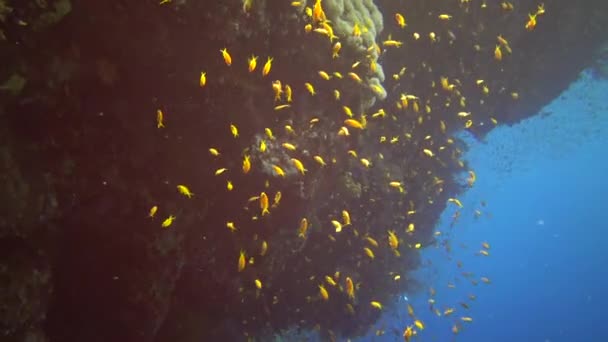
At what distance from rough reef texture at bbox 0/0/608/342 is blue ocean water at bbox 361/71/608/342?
21.7 feet

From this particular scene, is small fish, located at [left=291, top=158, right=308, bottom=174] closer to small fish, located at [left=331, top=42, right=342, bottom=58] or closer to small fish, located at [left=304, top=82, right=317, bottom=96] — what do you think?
small fish, located at [left=304, top=82, right=317, bottom=96]

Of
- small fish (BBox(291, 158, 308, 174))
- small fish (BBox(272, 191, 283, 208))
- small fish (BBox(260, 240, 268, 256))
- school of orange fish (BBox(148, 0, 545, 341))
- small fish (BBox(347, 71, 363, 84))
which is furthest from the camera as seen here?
small fish (BBox(260, 240, 268, 256))

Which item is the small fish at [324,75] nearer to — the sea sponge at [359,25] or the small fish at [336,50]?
the small fish at [336,50]

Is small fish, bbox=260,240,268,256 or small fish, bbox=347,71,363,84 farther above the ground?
small fish, bbox=347,71,363,84

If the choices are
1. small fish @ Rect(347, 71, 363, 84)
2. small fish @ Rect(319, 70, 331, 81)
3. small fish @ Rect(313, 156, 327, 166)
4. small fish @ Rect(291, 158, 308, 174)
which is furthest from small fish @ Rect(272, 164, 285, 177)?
small fish @ Rect(347, 71, 363, 84)

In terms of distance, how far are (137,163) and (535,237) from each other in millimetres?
213625

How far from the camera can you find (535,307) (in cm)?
9381

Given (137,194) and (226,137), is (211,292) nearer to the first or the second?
(137,194)

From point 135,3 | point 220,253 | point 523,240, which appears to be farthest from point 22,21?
point 523,240

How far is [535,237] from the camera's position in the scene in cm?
18475

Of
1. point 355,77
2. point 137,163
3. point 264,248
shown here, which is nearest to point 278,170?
point 264,248

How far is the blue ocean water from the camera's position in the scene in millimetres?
33562

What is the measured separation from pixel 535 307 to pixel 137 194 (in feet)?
362

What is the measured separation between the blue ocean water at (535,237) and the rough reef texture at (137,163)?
21.7 ft
